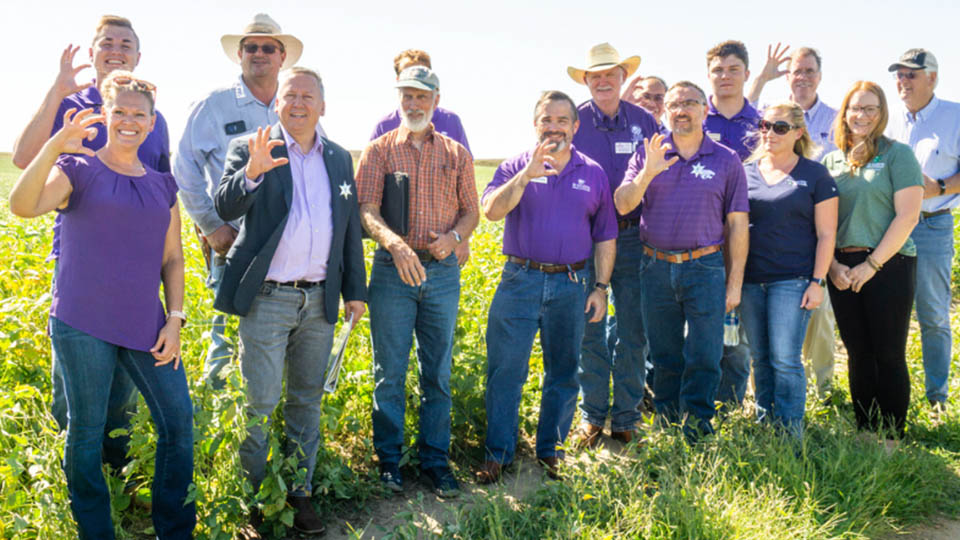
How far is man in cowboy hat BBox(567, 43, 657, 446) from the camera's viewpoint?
5.34 meters

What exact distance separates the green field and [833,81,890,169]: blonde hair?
183cm

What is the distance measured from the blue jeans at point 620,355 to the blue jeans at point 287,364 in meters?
2.08

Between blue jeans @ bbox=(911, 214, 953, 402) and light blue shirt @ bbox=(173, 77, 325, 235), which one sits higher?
light blue shirt @ bbox=(173, 77, 325, 235)

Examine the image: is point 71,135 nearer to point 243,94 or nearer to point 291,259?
point 291,259

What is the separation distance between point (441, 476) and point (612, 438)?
1.59 metres

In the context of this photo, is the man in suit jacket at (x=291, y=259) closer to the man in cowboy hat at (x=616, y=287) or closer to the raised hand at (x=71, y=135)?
the raised hand at (x=71, y=135)

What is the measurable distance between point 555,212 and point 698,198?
37.8 inches

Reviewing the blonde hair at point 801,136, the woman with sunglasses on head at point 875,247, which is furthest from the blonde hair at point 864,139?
the blonde hair at point 801,136

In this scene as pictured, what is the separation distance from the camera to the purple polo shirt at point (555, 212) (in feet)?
15.1

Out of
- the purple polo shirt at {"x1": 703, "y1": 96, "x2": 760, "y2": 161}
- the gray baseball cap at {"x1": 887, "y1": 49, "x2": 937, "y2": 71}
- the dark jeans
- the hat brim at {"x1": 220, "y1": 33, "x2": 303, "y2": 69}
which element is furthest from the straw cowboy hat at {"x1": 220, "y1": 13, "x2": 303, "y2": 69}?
the gray baseball cap at {"x1": 887, "y1": 49, "x2": 937, "y2": 71}

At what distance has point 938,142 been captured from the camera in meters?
5.75

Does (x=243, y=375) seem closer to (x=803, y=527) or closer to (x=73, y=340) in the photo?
(x=73, y=340)

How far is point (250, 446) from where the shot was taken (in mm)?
3826

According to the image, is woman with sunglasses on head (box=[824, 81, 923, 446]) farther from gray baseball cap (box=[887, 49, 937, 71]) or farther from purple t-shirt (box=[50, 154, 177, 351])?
purple t-shirt (box=[50, 154, 177, 351])
